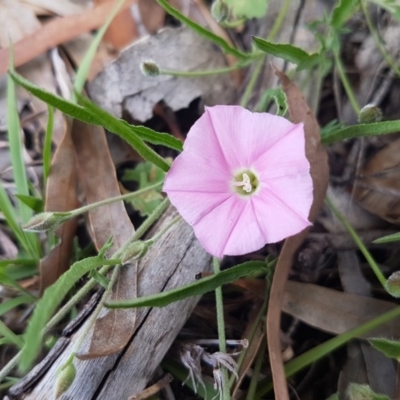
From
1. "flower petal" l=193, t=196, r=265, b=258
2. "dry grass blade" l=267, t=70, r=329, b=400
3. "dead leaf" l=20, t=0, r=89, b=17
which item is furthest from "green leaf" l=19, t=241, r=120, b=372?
"dead leaf" l=20, t=0, r=89, b=17

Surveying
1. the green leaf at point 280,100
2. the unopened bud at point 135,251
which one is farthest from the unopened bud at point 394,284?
the unopened bud at point 135,251

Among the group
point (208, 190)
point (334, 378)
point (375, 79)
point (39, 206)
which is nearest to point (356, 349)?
point (334, 378)

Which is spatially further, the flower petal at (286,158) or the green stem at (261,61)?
the green stem at (261,61)

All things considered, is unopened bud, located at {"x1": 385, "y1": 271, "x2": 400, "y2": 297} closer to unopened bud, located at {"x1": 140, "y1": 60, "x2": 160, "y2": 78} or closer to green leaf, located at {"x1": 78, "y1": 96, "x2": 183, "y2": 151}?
green leaf, located at {"x1": 78, "y1": 96, "x2": 183, "y2": 151}

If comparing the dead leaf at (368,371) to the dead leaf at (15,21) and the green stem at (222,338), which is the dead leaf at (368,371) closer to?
the green stem at (222,338)

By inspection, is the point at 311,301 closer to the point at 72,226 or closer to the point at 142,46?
the point at 72,226

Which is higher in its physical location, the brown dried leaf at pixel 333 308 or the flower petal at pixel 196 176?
the flower petal at pixel 196 176

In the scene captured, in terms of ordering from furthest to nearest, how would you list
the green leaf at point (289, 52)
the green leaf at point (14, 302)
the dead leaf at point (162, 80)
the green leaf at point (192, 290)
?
the dead leaf at point (162, 80), the green leaf at point (14, 302), the green leaf at point (289, 52), the green leaf at point (192, 290)
